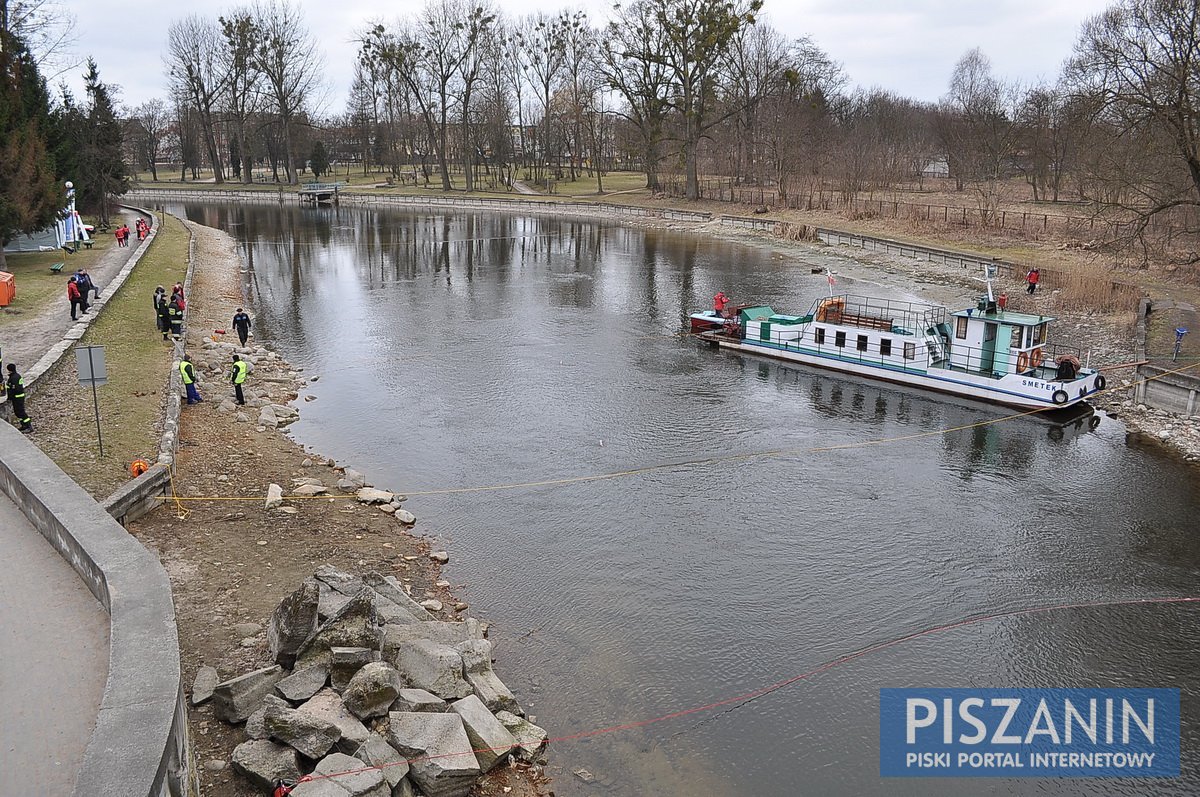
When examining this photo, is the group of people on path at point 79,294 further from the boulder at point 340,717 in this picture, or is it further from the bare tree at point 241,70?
the bare tree at point 241,70

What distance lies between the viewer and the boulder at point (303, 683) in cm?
1225

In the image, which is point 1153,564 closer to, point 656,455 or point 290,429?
point 656,455

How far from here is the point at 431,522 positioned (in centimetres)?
2144

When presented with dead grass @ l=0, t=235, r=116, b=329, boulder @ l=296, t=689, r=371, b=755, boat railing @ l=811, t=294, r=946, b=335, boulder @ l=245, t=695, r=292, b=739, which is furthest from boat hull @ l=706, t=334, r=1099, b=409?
dead grass @ l=0, t=235, r=116, b=329

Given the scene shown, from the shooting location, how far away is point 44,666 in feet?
34.2

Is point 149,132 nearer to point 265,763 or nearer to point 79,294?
point 79,294

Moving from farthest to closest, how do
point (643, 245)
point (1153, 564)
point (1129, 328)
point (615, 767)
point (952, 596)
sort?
point (643, 245), point (1129, 328), point (1153, 564), point (952, 596), point (615, 767)

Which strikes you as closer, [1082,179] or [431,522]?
[431,522]

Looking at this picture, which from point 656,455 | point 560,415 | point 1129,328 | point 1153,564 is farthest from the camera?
point 1129,328

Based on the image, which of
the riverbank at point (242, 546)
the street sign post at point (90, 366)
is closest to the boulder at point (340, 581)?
the riverbank at point (242, 546)

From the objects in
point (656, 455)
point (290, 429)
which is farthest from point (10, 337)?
point (656, 455)

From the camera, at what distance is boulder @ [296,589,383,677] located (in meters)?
12.8

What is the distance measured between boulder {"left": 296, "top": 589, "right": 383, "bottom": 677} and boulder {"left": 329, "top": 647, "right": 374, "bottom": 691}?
0.33 metres

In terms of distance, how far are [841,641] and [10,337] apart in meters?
28.5
